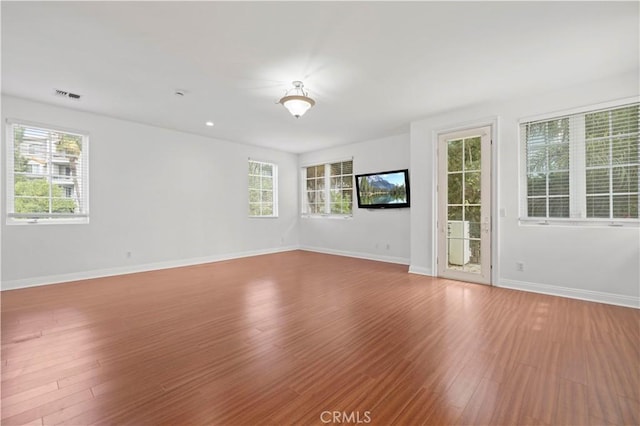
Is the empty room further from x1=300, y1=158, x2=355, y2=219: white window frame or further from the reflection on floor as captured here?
x1=300, y1=158, x2=355, y2=219: white window frame

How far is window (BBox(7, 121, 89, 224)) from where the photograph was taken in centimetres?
421

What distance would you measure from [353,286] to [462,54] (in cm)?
332

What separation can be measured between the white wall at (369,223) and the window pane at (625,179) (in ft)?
10.5

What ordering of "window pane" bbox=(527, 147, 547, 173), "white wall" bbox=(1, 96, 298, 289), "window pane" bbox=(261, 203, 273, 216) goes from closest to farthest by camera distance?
"window pane" bbox=(527, 147, 547, 173) < "white wall" bbox=(1, 96, 298, 289) < "window pane" bbox=(261, 203, 273, 216)

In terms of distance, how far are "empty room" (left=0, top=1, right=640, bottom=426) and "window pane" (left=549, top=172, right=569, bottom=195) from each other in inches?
1.2

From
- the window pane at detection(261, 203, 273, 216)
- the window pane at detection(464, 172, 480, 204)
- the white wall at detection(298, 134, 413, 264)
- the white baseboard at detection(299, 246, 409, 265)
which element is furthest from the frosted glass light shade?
the window pane at detection(261, 203, 273, 216)

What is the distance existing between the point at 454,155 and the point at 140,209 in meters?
5.91

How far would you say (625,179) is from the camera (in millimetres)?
3467

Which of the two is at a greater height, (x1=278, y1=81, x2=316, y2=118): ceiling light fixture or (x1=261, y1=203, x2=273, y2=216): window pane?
(x1=278, y1=81, x2=316, y2=118): ceiling light fixture

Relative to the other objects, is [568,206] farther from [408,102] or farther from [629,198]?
[408,102]

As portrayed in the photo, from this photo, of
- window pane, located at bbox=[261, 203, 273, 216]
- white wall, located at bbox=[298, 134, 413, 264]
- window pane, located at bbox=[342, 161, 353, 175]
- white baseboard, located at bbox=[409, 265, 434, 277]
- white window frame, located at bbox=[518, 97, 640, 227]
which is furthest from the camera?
window pane, located at bbox=[261, 203, 273, 216]

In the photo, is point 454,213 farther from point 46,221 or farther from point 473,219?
point 46,221

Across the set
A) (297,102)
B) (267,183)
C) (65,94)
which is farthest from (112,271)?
(297,102)

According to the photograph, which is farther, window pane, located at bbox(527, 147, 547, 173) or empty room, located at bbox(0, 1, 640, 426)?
window pane, located at bbox(527, 147, 547, 173)
